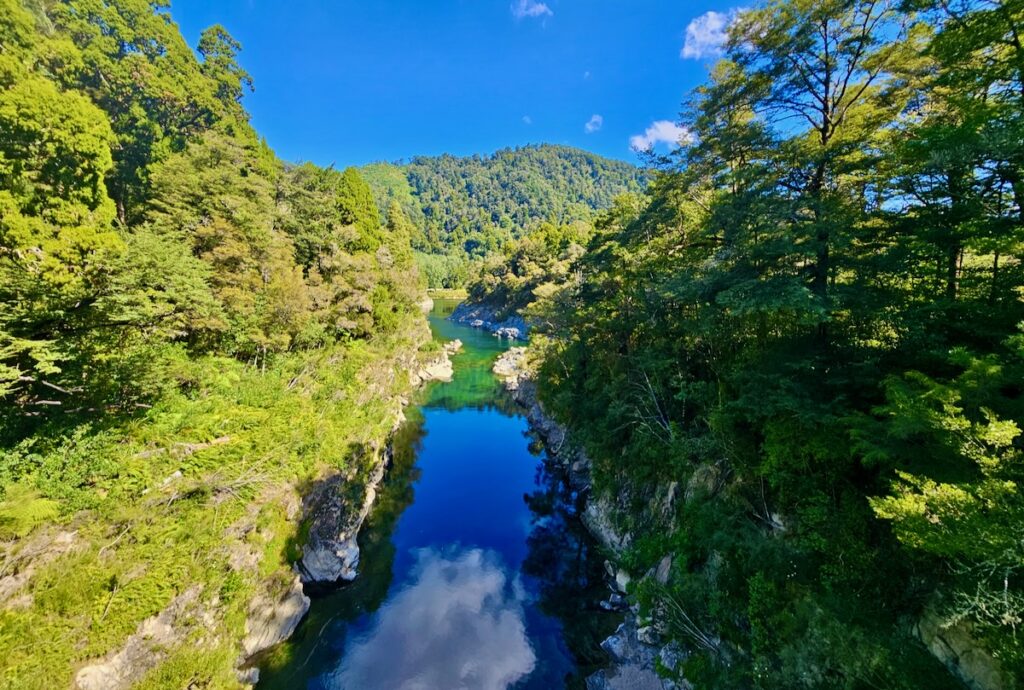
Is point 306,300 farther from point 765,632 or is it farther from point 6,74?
point 765,632

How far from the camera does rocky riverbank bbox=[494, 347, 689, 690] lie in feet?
30.2

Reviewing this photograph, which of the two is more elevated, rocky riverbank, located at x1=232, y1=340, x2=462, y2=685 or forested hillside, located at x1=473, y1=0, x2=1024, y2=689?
forested hillside, located at x1=473, y1=0, x2=1024, y2=689

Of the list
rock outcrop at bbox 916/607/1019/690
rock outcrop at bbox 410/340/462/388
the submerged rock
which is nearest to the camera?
rock outcrop at bbox 916/607/1019/690

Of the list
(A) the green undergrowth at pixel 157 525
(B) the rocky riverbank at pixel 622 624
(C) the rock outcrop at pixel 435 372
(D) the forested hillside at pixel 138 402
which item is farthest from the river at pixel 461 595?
(C) the rock outcrop at pixel 435 372

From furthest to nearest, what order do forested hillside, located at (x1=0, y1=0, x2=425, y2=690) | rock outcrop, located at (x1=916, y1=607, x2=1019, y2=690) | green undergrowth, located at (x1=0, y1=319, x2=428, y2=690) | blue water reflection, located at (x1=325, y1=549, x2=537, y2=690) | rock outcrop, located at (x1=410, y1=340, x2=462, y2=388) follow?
rock outcrop, located at (x1=410, y1=340, x2=462, y2=388)
blue water reflection, located at (x1=325, y1=549, x2=537, y2=690)
forested hillside, located at (x1=0, y1=0, x2=425, y2=690)
green undergrowth, located at (x1=0, y1=319, x2=428, y2=690)
rock outcrop, located at (x1=916, y1=607, x2=1019, y2=690)

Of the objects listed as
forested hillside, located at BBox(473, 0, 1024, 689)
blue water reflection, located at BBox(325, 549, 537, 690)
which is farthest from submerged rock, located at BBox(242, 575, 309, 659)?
forested hillside, located at BBox(473, 0, 1024, 689)

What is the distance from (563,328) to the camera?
22.5m

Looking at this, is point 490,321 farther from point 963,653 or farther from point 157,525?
point 963,653

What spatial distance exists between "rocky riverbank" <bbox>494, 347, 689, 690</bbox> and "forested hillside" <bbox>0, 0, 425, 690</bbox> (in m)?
9.01

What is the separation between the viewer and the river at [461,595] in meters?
10.8

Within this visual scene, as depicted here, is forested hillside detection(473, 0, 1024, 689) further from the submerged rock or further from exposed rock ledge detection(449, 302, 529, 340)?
exposed rock ledge detection(449, 302, 529, 340)

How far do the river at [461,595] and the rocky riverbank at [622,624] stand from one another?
0.55m

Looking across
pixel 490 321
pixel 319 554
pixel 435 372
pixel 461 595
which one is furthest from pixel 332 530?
pixel 490 321

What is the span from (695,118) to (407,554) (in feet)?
58.7
